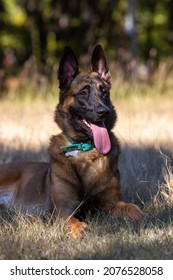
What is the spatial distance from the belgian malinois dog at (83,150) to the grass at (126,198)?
0.68 feet

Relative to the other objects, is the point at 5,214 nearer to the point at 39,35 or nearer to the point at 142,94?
the point at 142,94

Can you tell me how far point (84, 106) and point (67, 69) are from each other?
49cm

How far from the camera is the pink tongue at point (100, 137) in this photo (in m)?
6.46

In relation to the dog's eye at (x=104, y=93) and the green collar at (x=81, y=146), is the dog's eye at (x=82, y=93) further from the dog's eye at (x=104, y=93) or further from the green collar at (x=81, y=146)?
the green collar at (x=81, y=146)

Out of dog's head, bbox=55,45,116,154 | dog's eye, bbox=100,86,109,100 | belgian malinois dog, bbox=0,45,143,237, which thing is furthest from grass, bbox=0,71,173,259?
dog's eye, bbox=100,86,109,100

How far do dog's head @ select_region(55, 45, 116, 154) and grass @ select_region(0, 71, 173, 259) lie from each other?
2.31 ft

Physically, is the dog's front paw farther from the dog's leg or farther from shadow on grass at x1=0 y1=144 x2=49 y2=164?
shadow on grass at x1=0 y1=144 x2=49 y2=164

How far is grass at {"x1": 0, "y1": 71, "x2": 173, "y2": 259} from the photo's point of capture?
532cm

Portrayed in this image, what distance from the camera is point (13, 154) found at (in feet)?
31.3

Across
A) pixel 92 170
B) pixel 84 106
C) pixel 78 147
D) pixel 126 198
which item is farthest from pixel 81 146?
pixel 126 198

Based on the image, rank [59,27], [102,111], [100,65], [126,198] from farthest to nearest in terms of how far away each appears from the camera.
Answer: [59,27]
[126,198]
[100,65]
[102,111]

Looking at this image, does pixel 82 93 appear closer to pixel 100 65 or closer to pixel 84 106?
pixel 84 106

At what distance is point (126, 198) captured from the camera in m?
7.38

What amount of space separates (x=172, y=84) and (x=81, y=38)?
6772 mm
